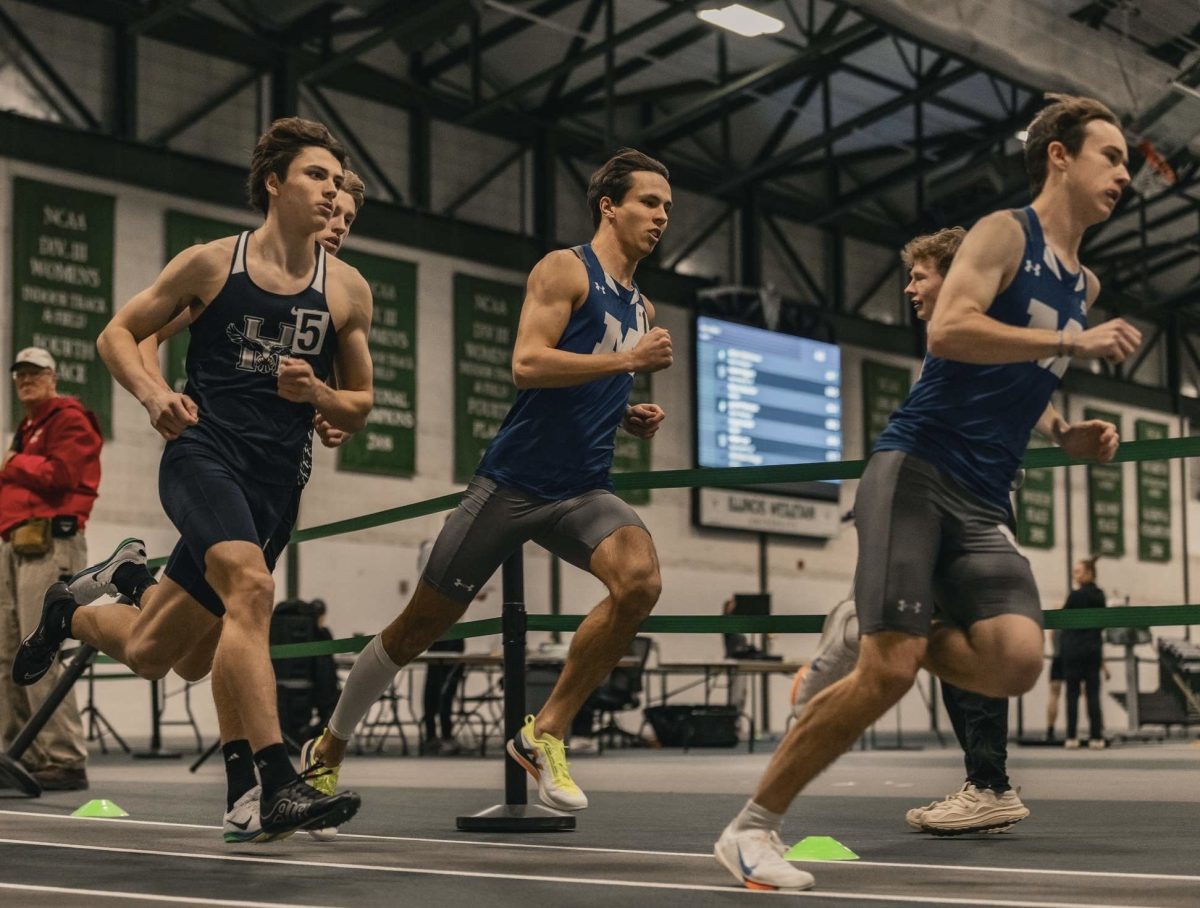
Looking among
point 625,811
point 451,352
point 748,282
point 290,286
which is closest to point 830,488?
point 748,282

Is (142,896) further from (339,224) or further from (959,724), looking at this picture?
(959,724)

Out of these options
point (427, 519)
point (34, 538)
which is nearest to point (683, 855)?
point (34, 538)

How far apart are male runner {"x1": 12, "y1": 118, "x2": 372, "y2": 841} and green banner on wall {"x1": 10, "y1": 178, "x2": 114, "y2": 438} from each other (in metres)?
10.3

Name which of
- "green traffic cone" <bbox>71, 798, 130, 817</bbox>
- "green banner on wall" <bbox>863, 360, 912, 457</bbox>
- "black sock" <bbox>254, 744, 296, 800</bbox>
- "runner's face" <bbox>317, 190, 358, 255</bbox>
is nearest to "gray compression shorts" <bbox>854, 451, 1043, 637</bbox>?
"black sock" <bbox>254, 744, 296, 800</bbox>

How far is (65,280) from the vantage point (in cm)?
1494

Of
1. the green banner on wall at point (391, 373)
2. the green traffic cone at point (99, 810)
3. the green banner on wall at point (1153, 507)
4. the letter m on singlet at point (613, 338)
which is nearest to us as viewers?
the letter m on singlet at point (613, 338)

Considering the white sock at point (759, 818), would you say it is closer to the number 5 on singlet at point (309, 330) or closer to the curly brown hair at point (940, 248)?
the number 5 on singlet at point (309, 330)

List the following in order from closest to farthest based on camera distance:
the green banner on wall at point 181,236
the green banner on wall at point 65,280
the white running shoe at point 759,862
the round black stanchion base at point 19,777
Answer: the white running shoe at point 759,862, the round black stanchion base at point 19,777, the green banner on wall at point 65,280, the green banner on wall at point 181,236

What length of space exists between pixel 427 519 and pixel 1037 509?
1040 centimetres

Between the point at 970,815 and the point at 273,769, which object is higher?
the point at 273,769

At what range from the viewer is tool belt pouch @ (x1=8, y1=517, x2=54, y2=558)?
295 inches

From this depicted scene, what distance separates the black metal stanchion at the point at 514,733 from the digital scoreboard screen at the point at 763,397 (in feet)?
44.5

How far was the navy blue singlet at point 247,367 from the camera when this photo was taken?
452cm

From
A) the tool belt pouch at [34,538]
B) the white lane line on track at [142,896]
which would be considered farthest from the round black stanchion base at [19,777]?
the white lane line on track at [142,896]
